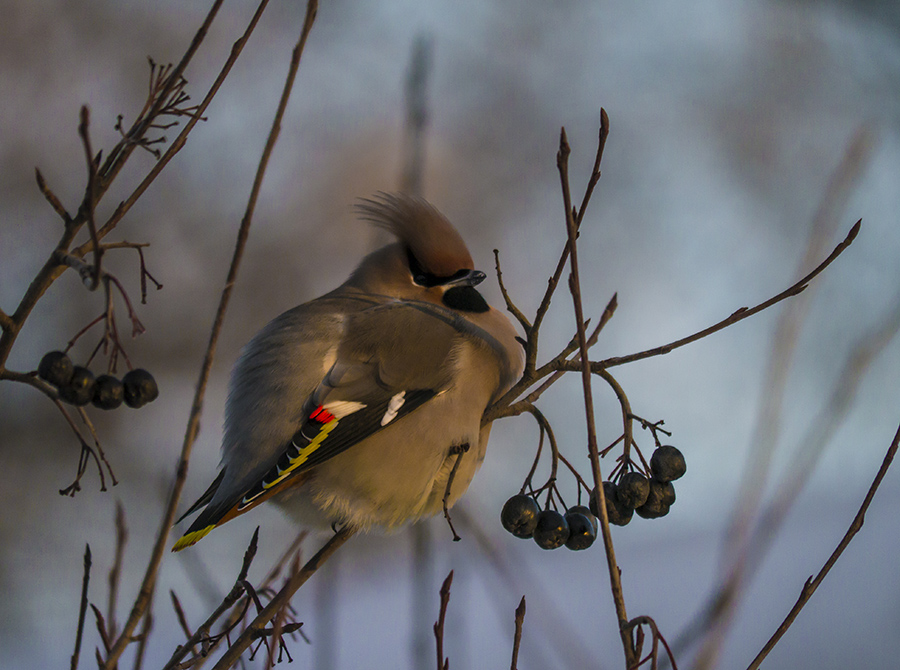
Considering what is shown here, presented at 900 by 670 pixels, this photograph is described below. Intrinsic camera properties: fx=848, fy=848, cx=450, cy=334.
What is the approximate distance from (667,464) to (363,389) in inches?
31.2

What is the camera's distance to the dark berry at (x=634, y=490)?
179 centimetres

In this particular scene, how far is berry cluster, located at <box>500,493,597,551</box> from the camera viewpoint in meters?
1.80

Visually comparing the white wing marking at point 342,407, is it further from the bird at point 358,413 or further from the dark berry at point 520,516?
the dark berry at point 520,516

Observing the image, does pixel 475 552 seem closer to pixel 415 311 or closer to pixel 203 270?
pixel 415 311

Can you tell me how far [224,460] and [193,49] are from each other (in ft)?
3.85

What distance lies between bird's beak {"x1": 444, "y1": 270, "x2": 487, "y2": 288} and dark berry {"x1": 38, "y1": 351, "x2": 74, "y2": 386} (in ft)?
4.39

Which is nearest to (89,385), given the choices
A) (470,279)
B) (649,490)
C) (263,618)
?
(263,618)

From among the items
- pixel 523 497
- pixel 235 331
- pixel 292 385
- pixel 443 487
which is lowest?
pixel 523 497

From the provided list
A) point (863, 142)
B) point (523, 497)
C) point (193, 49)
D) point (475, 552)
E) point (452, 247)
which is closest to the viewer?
point (193, 49)

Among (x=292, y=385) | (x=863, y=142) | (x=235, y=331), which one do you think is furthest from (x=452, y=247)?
(x=235, y=331)

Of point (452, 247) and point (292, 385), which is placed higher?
point (452, 247)

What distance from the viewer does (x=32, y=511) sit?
5117mm

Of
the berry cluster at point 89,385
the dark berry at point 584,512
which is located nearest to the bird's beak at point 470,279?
the dark berry at point 584,512

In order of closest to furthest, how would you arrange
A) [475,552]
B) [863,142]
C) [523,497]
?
1. [863,142]
2. [523,497]
3. [475,552]
